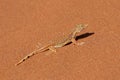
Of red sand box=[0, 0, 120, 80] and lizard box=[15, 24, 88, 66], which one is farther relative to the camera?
lizard box=[15, 24, 88, 66]

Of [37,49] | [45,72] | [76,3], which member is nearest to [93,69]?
[45,72]

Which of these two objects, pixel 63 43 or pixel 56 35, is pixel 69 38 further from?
pixel 56 35

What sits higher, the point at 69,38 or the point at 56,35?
the point at 56,35

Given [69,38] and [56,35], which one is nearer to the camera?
[69,38]

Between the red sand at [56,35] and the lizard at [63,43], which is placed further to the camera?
the lizard at [63,43]

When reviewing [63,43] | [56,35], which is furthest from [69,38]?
[56,35]

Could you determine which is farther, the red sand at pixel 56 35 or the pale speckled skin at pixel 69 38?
the pale speckled skin at pixel 69 38

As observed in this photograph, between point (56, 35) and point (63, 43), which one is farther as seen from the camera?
point (56, 35)

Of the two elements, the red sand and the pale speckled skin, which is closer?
the red sand
